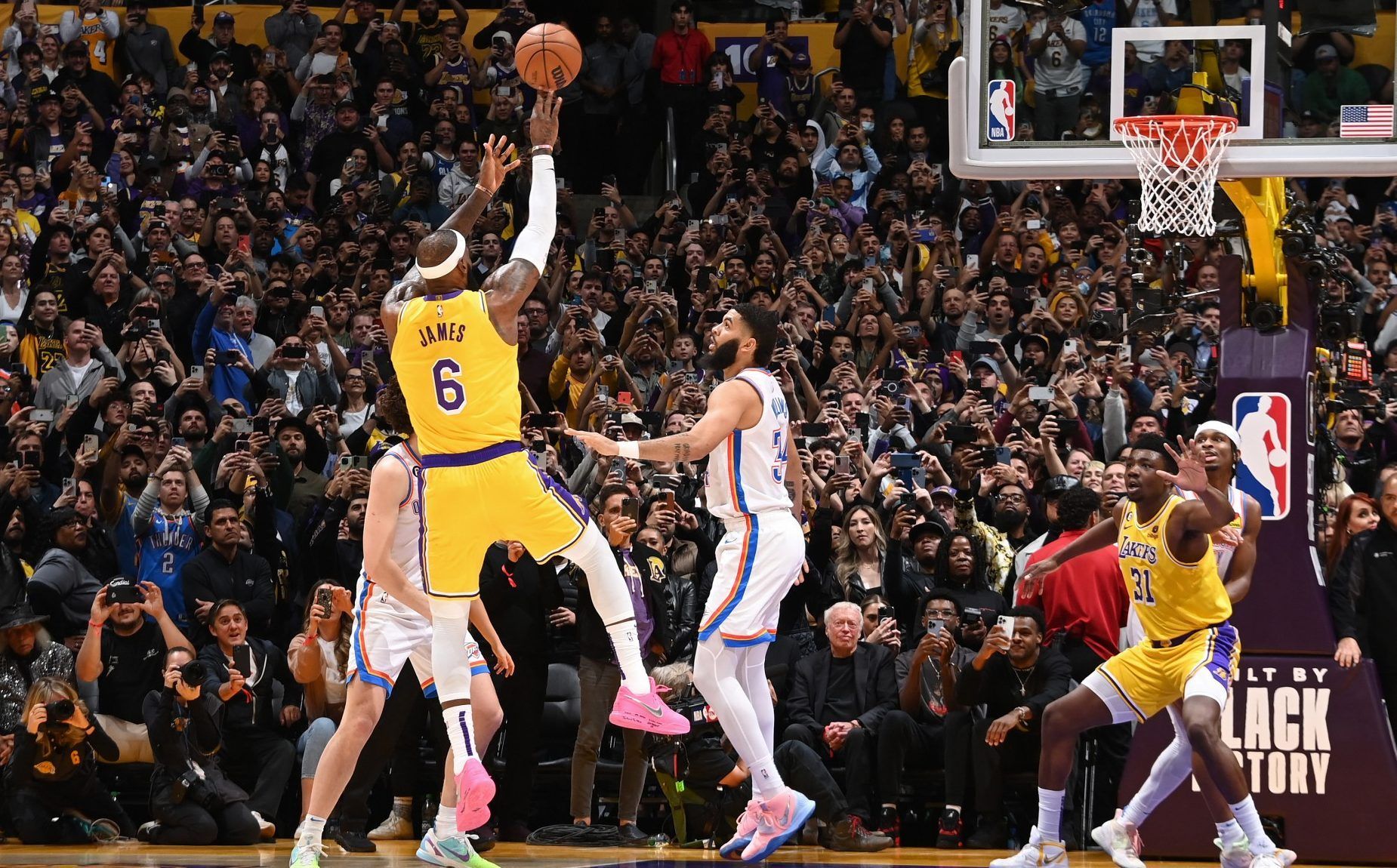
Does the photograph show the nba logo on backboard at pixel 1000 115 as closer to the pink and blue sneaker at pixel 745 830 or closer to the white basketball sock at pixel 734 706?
the white basketball sock at pixel 734 706

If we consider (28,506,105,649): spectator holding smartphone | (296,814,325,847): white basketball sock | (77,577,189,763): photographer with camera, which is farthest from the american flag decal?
(28,506,105,649): spectator holding smartphone

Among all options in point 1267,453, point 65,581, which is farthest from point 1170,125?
point 65,581

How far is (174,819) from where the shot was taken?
1068cm

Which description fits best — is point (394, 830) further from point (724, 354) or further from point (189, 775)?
point (724, 354)

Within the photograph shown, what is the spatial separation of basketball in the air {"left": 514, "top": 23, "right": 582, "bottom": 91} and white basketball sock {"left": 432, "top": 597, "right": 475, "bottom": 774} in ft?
8.47

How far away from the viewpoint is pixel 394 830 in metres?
11.0

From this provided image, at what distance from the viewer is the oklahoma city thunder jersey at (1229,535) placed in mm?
9398

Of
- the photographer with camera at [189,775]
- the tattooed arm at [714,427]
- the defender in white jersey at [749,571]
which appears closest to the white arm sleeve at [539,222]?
the tattooed arm at [714,427]

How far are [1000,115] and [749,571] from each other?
11.0ft

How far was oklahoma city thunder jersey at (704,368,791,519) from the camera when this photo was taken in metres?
8.82

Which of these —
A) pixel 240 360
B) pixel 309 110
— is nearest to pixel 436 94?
pixel 309 110

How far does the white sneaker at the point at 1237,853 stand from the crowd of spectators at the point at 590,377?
160 centimetres

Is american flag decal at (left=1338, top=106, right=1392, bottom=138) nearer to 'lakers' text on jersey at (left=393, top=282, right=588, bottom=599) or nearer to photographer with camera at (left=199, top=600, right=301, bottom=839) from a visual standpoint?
'lakers' text on jersey at (left=393, top=282, right=588, bottom=599)

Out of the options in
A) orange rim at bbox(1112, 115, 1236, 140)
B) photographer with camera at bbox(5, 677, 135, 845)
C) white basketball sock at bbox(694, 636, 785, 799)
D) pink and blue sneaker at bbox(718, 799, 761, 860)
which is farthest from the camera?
photographer with camera at bbox(5, 677, 135, 845)
